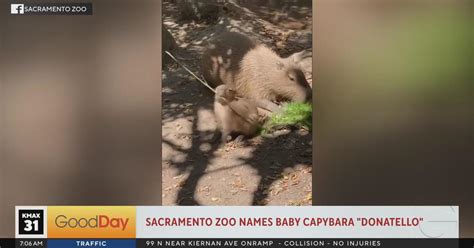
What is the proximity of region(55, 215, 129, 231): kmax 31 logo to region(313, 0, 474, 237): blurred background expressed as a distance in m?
1.31

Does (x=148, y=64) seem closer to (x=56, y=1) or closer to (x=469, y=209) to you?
(x=56, y=1)

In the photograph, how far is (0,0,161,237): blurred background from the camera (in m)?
3.69

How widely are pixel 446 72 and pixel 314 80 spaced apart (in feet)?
2.84

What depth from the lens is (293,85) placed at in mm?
3879

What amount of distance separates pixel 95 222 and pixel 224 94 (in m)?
1.22

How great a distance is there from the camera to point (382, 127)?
373cm

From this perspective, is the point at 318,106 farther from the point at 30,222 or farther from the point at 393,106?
the point at 30,222

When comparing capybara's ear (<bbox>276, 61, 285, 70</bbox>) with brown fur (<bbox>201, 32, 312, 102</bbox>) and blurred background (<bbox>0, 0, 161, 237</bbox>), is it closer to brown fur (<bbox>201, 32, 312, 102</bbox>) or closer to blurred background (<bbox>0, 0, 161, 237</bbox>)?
brown fur (<bbox>201, 32, 312, 102</bbox>)

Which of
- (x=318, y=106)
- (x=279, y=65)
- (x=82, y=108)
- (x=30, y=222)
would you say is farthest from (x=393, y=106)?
(x=30, y=222)

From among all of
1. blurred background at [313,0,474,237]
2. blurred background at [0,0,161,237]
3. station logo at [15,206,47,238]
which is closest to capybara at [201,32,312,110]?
blurred background at [313,0,474,237]

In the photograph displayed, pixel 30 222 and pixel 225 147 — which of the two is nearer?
pixel 30 222

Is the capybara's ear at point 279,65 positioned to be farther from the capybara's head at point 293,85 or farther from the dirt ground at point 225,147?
the dirt ground at point 225,147

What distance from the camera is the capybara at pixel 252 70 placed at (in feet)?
12.7

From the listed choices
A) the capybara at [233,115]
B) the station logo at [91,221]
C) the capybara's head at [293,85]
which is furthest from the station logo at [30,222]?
the capybara's head at [293,85]
